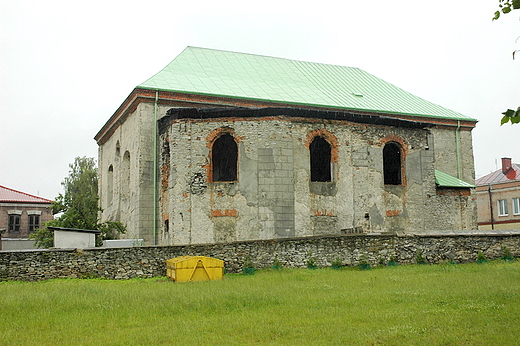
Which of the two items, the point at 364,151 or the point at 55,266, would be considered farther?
the point at 364,151

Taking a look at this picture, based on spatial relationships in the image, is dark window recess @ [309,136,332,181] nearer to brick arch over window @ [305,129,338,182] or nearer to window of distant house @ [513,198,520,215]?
brick arch over window @ [305,129,338,182]

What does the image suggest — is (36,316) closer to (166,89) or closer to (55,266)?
(55,266)

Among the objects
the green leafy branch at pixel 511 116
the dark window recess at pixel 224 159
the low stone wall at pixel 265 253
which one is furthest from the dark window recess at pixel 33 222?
the green leafy branch at pixel 511 116

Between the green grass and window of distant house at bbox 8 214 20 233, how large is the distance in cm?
2916

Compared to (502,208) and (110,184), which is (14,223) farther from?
(502,208)

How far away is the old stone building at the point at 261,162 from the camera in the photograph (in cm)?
2252

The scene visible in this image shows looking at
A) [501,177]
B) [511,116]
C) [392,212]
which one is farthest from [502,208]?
[511,116]

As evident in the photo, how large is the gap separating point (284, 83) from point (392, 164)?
7231 millimetres

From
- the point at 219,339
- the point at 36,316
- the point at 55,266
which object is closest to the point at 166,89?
the point at 55,266

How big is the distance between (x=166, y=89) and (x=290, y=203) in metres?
7.93

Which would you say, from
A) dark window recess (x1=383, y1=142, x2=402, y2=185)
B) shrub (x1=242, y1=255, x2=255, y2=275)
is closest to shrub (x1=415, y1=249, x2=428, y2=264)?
shrub (x1=242, y1=255, x2=255, y2=275)

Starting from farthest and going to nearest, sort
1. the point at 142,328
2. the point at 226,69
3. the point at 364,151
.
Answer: the point at 226,69 < the point at 364,151 < the point at 142,328

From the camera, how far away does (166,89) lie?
2547cm

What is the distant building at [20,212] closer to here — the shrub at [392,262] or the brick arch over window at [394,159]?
the brick arch over window at [394,159]
